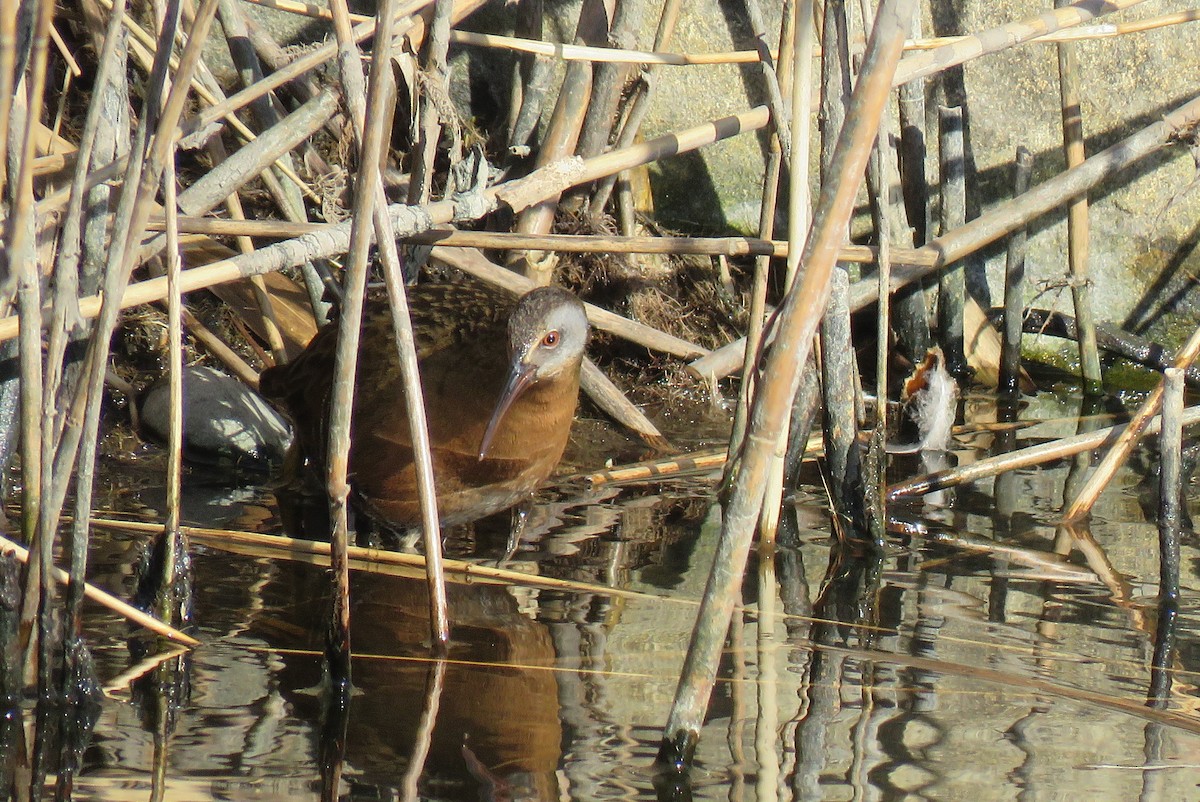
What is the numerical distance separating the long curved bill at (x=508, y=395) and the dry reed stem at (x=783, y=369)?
1630 mm

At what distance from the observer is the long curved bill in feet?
13.3

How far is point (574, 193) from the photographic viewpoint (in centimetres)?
579

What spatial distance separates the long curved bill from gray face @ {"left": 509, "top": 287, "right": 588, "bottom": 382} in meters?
0.02

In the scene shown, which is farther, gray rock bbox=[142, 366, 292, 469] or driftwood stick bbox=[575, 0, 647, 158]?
driftwood stick bbox=[575, 0, 647, 158]

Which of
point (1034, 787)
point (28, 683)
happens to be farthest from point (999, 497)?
point (28, 683)

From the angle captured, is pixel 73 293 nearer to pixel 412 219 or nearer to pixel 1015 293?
pixel 412 219

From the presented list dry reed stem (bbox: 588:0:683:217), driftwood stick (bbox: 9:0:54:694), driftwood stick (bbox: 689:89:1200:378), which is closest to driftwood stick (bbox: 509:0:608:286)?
dry reed stem (bbox: 588:0:683:217)

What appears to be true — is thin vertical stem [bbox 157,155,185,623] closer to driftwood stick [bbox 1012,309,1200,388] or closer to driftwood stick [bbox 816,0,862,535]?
driftwood stick [bbox 816,0,862,535]

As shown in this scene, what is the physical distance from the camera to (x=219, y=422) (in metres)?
4.89

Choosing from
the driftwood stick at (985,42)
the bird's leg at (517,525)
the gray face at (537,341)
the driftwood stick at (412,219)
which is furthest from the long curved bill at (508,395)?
the driftwood stick at (985,42)

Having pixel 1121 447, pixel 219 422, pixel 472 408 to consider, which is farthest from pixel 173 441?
pixel 1121 447

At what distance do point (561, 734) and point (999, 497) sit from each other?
2.50 metres

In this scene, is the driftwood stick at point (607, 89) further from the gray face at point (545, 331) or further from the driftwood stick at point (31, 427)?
the driftwood stick at point (31, 427)

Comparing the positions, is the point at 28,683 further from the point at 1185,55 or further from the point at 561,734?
the point at 1185,55
